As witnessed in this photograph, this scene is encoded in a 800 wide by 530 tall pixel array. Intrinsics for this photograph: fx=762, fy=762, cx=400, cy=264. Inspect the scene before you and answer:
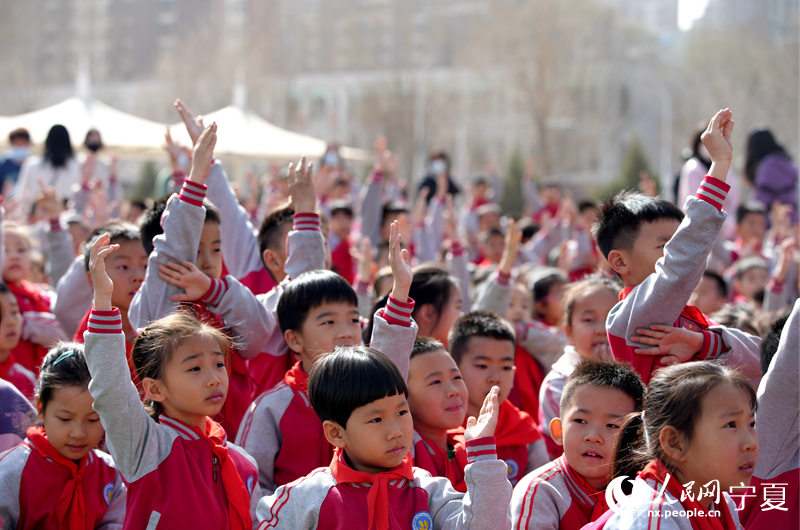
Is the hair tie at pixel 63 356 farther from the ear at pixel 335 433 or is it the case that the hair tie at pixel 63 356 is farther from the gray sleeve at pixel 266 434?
the ear at pixel 335 433

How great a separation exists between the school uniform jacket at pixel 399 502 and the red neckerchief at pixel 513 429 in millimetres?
834

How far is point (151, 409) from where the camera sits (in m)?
2.24

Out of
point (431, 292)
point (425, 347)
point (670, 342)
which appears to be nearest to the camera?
point (670, 342)

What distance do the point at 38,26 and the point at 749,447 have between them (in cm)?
3855

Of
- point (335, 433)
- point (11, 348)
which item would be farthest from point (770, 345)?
point (11, 348)

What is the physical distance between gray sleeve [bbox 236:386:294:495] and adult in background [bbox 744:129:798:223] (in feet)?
21.1

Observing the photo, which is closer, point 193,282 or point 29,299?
point 193,282

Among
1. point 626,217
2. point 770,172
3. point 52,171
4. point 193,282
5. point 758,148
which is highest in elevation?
point 758,148

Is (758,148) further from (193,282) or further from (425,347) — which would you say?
(193,282)

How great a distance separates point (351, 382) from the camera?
1957 millimetres

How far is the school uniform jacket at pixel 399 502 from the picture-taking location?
1774 millimetres

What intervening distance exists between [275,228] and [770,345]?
2.00m

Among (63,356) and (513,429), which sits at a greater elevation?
(63,356)

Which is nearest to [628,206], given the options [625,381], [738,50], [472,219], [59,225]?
[625,381]
